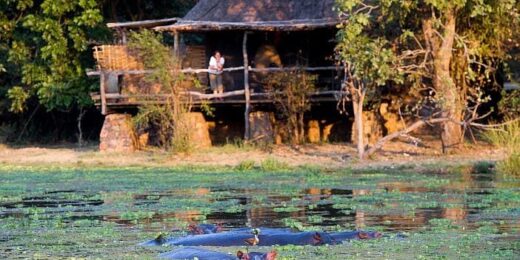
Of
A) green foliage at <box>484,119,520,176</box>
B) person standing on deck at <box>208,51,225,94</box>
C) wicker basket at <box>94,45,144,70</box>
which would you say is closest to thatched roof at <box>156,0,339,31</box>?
person standing on deck at <box>208,51,225,94</box>

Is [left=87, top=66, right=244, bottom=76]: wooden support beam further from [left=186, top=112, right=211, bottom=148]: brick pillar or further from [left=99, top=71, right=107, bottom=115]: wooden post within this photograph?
[left=186, top=112, right=211, bottom=148]: brick pillar

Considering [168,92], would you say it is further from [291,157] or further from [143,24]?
[291,157]

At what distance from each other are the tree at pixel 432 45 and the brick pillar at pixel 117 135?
18.0 ft

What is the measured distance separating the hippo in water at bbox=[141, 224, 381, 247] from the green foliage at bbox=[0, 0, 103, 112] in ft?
51.5

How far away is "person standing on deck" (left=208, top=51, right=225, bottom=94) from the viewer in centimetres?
2528

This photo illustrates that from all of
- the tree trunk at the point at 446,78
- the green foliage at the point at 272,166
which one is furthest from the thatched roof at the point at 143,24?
the tree trunk at the point at 446,78

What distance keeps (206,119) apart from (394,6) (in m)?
6.72

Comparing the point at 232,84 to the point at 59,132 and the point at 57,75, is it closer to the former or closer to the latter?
the point at 57,75

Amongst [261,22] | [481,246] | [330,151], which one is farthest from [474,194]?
[261,22]

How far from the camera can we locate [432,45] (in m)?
22.9

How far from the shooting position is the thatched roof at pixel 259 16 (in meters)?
24.5

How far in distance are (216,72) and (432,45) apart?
4746mm

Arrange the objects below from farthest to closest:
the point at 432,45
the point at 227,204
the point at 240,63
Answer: the point at 240,63
the point at 432,45
the point at 227,204

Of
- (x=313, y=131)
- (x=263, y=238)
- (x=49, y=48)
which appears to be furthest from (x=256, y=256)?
(x=49, y=48)
